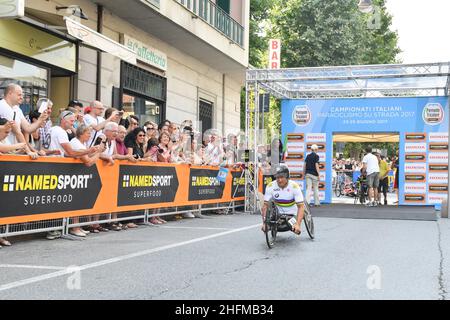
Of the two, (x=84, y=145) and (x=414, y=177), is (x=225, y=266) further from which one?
(x=414, y=177)

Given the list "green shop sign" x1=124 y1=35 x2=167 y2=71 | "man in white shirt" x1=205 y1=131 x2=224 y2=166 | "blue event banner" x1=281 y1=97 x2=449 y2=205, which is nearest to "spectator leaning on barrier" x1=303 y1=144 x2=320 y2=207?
"blue event banner" x1=281 y1=97 x2=449 y2=205

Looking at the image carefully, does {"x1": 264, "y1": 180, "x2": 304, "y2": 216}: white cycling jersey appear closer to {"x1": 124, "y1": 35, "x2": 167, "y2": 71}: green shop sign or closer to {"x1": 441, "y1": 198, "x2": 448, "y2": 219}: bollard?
{"x1": 441, "y1": 198, "x2": 448, "y2": 219}: bollard

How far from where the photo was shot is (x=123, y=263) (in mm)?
7055

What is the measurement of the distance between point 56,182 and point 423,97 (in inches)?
572

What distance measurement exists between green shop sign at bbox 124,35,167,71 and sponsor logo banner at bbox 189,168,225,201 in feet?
16.3

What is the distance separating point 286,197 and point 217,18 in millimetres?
13942

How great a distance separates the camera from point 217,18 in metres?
21.9

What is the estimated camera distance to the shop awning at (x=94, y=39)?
1180 cm

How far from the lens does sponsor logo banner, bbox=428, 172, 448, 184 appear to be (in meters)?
19.5

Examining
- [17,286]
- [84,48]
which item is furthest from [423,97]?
[17,286]

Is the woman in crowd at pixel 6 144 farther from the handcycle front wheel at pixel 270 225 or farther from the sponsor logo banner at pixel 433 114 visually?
the sponsor logo banner at pixel 433 114

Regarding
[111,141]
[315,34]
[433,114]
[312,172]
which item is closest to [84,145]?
[111,141]
